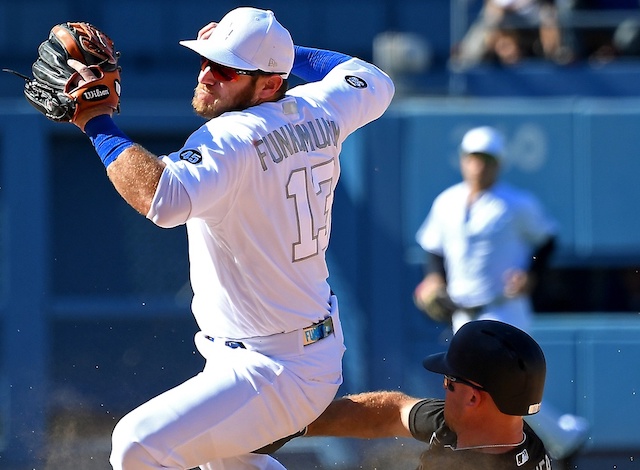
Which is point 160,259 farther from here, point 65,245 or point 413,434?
point 413,434

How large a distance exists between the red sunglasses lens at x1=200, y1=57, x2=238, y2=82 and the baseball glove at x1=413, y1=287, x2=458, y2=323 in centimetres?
341

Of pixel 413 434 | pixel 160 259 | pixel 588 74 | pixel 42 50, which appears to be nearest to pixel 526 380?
pixel 413 434

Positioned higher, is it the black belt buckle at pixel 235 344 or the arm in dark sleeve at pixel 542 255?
the black belt buckle at pixel 235 344

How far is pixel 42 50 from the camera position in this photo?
349 centimetres

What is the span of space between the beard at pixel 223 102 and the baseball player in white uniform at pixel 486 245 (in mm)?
3279

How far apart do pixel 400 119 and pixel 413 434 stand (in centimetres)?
426

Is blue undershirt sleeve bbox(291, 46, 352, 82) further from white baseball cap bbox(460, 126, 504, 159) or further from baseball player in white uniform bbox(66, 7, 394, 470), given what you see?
white baseball cap bbox(460, 126, 504, 159)

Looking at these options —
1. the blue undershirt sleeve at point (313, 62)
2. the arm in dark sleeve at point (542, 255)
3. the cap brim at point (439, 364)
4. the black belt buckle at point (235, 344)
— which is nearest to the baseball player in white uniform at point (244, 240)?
the black belt buckle at point (235, 344)

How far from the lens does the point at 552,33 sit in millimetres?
8875

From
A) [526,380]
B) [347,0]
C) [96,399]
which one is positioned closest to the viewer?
[526,380]

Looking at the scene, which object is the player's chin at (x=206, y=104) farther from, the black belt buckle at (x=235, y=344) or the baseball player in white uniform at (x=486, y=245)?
the baseball player in white uniform at (x=486, y=245)

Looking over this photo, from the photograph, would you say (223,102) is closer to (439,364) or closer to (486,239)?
(439,364)

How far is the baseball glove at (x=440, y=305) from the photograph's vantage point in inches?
264

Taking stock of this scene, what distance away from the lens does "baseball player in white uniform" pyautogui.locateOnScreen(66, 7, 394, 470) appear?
3238 mm
